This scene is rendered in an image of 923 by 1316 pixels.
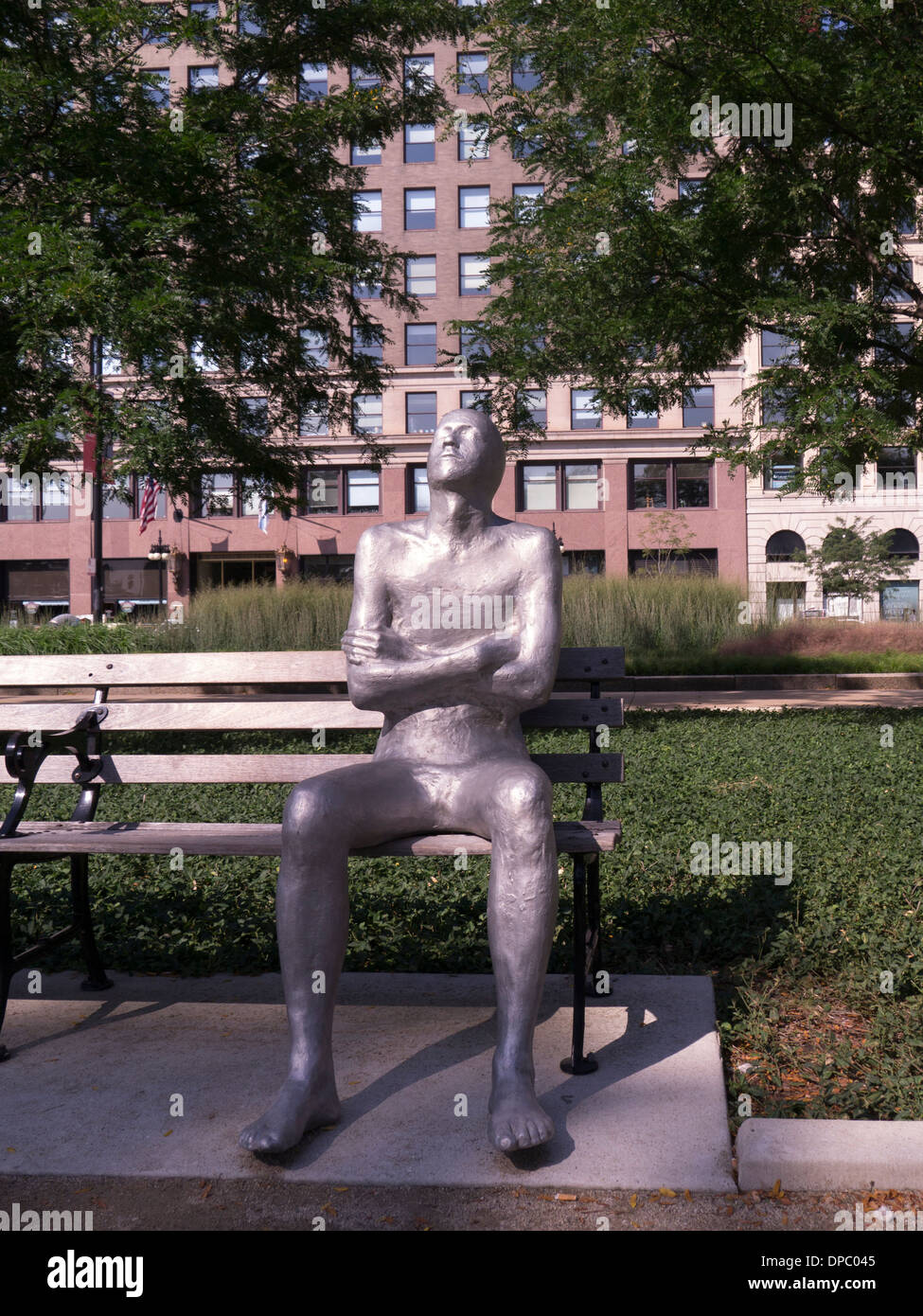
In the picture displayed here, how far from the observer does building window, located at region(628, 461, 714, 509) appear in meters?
36.6

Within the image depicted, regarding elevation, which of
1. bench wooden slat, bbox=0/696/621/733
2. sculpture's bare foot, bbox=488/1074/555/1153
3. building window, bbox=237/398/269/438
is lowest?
sculpture's bare foot, bbox=488/1074/555/1153

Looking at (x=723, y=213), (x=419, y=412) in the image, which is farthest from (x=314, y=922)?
(x=419, y=412)

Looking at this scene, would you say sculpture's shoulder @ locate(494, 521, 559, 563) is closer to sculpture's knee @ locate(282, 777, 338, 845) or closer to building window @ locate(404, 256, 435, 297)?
sculpture's knee @ locate(282, 777, 338, 845)

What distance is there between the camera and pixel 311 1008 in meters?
2.53

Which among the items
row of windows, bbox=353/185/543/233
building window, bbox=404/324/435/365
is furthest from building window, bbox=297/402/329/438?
row of windows, bbox=353/185/543/233

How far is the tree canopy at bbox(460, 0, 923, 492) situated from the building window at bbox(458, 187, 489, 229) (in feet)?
91.4

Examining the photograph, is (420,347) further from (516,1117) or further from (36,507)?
(516,1117)

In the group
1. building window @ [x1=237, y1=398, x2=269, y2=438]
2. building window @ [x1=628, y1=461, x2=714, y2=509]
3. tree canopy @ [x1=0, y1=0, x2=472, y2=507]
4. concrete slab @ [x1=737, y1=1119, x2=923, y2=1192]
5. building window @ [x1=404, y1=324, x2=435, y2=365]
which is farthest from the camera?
building window @ [x1=404, y1=324, x2=435, y2=365]

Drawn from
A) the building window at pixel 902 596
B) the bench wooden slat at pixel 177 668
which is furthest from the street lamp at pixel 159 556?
the bench wooden slat at pixel 177 668

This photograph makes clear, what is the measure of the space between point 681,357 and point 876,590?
23.3 m

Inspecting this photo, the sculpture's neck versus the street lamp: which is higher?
the street lamp

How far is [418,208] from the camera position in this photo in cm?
3744

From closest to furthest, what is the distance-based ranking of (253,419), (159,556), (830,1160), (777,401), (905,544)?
(830,1160) < (777,401) < (253,419) < (905,544) < (159,556)

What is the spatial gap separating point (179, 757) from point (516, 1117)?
183cm
